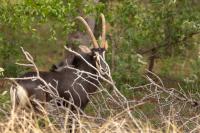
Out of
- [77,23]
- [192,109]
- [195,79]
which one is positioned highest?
[77,23]

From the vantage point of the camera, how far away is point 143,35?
12.5 metres

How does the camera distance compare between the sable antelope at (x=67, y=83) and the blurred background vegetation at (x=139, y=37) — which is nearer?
the sable antelope at (x=67, y=83)

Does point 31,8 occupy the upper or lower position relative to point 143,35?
upper

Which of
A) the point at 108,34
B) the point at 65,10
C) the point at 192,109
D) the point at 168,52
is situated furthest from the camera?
the point at 168,52

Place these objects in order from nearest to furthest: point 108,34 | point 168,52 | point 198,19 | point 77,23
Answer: point 77,23 → point 198,19 → point 108,34 → point 168,52

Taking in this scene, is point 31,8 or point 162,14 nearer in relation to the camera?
point 31,8

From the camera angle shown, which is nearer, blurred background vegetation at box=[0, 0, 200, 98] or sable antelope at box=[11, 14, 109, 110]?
sable antelope at box=[11, 14, 109, 110]

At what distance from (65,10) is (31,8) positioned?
1.81ft

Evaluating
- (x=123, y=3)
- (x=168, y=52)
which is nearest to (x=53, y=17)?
(x=123, y=3)

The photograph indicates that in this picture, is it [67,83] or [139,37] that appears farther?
[139,37]

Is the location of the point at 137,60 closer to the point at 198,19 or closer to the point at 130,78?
the point at 130,78

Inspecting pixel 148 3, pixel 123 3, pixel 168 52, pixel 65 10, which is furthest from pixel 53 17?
pixel 168 52

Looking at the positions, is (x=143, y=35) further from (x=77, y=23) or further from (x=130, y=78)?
(x=77, y=23)

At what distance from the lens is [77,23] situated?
11133mm
